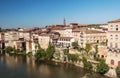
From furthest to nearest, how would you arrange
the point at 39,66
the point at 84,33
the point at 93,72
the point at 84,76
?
the point at 84,33, the point at 39,66, the point at 93,72, the point at 84,76

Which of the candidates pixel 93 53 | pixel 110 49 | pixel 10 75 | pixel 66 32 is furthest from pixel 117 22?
pixel 66 32

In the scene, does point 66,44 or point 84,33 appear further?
point 66,44

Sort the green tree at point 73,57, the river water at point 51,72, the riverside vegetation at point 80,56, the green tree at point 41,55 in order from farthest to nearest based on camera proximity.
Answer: the green tree at point 41,55, the green tree at point 73,57, the river water at point 51,72, the riverside vegetation at point 80,56

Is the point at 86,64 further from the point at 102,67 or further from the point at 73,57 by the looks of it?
the point at 73,57

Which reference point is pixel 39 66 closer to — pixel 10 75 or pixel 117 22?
pixel 10 75

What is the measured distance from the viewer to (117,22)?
26969mm

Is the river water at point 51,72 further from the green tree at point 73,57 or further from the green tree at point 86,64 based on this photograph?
the green tree at point 73,57

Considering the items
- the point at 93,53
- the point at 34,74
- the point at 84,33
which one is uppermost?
the point at 84,33

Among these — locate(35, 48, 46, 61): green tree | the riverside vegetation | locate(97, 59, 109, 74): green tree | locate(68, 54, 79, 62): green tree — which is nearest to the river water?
locate(97, 59, 109, 74): green tree

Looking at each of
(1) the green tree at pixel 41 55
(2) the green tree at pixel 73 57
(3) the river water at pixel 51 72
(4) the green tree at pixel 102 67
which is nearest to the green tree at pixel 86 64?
(3) the river water at pixel 51 72

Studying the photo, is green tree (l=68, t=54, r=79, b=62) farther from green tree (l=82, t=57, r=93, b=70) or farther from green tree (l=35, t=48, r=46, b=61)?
green tree (l=35, t=48, r=46, b=61)

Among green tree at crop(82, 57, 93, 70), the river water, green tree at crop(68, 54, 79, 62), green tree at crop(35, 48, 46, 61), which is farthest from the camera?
green tree at crop(35, 48, 46, 61)

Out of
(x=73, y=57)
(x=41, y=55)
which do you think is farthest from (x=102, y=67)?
(x=41, y=55)

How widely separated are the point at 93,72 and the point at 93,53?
4328 mm
